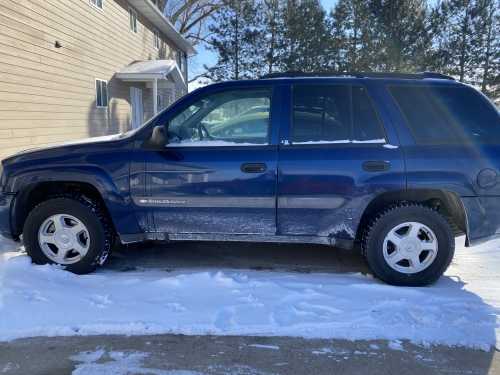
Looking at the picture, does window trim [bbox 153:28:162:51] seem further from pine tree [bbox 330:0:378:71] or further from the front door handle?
the front door handle

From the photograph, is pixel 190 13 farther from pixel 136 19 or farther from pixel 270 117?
Answer: pixel 270 117

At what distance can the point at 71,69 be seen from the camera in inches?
413

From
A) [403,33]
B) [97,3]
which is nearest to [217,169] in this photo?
[97,3]

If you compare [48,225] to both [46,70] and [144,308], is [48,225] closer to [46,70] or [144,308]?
[144,308]

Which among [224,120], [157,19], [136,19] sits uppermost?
[157,19]

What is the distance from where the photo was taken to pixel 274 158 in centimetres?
375

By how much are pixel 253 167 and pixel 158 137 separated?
884 mm

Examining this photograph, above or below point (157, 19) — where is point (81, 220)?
below

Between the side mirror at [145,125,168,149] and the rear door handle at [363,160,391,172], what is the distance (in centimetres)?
180

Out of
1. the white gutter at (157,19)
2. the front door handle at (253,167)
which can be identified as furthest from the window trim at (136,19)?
the front door handle at (253,167)

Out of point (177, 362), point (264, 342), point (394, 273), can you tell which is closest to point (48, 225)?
point (177, 362)

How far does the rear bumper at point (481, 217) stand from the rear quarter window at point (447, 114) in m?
0.53

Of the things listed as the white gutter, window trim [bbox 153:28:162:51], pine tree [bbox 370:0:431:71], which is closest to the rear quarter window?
the white gutter

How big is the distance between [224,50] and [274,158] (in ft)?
95.9
